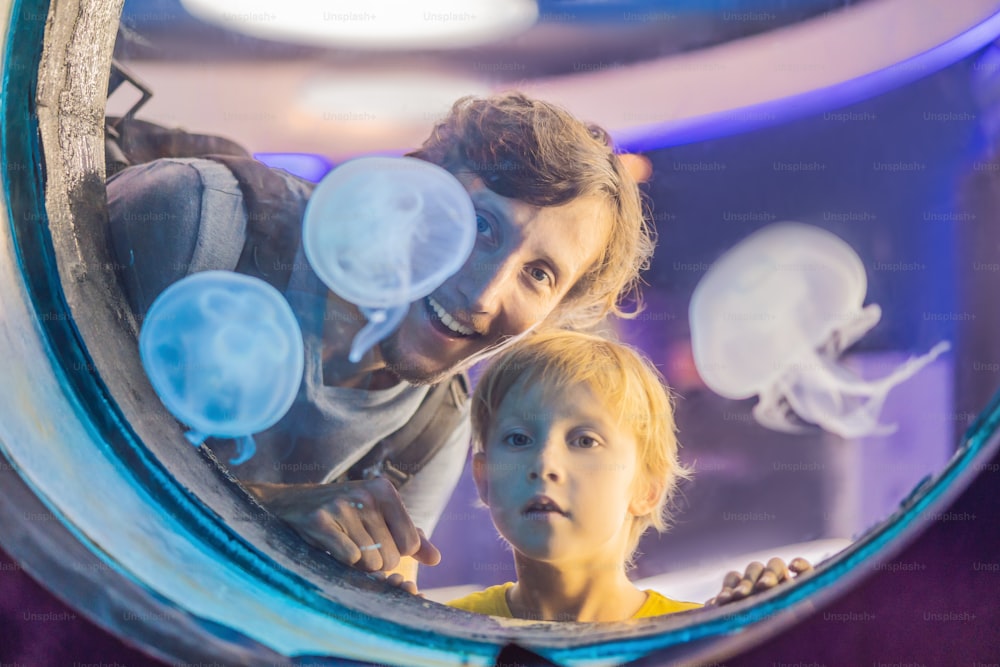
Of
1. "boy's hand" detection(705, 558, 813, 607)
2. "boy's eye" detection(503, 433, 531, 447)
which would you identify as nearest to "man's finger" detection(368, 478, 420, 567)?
"boy's eye" detection(503, 433, 531, 447)

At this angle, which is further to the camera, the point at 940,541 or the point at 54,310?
the point at 54,310

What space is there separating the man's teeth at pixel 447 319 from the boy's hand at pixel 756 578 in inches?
23.5

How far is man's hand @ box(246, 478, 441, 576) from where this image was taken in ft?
4.53

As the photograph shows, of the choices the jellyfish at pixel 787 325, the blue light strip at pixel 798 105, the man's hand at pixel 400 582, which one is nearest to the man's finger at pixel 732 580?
the jellyfish at pixel 787 325

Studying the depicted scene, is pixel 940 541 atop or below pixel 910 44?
below

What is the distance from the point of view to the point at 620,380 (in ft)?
4.33

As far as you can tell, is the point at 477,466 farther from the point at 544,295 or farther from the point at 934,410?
the point at 934,410

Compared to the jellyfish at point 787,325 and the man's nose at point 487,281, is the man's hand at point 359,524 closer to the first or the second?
the man's nose at point 487,281

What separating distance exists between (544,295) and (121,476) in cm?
77

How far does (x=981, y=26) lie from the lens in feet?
4.25

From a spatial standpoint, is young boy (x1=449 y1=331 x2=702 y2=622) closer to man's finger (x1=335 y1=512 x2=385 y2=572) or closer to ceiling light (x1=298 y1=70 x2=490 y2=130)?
man's finger (x1=335 y1=512 x2=385 y2=572)

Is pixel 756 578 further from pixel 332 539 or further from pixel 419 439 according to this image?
pixel 332 539

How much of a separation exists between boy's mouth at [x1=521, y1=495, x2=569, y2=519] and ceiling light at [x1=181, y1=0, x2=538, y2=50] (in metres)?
0.75

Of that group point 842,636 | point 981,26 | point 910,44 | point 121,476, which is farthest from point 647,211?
point 121,476
